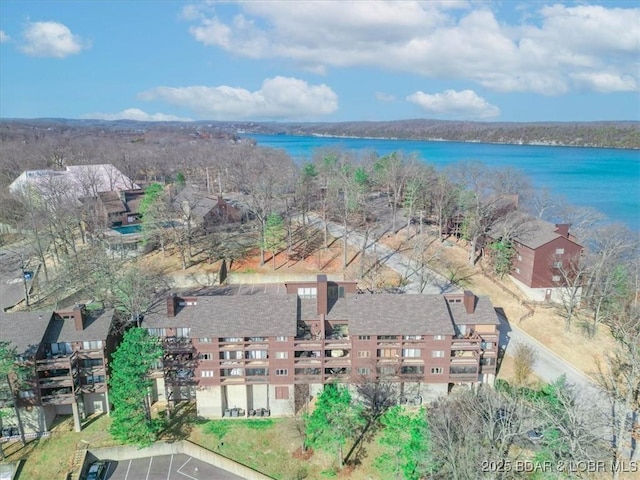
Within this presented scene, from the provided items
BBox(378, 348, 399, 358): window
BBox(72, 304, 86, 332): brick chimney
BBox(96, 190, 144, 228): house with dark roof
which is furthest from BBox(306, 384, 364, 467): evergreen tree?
BBox(96, 190, 144, 228): house with dark roof

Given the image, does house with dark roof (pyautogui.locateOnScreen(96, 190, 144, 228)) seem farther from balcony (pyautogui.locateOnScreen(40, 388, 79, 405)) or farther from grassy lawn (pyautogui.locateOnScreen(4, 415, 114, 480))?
grassy lawn (pyautogui.locateOnScreen(4, 415, 114, 480))

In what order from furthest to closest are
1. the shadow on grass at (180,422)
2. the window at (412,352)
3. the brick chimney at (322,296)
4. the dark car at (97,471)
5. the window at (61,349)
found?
the brick chimney at (322,296)
the window at (412,352)
the window at (61,349)
the shadow on grass at (180,422)
the dark car at (97,471)

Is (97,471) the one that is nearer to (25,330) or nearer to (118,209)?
(25,330)

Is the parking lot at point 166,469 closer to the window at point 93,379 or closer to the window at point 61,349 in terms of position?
the window at point 93,379

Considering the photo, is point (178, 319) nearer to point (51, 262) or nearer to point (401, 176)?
point (51, 262)

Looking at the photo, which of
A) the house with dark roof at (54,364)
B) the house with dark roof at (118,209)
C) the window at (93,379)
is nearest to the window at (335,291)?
the house with dark roof at (54,364)

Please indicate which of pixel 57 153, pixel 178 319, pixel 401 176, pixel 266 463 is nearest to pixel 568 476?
pixel 266 463
